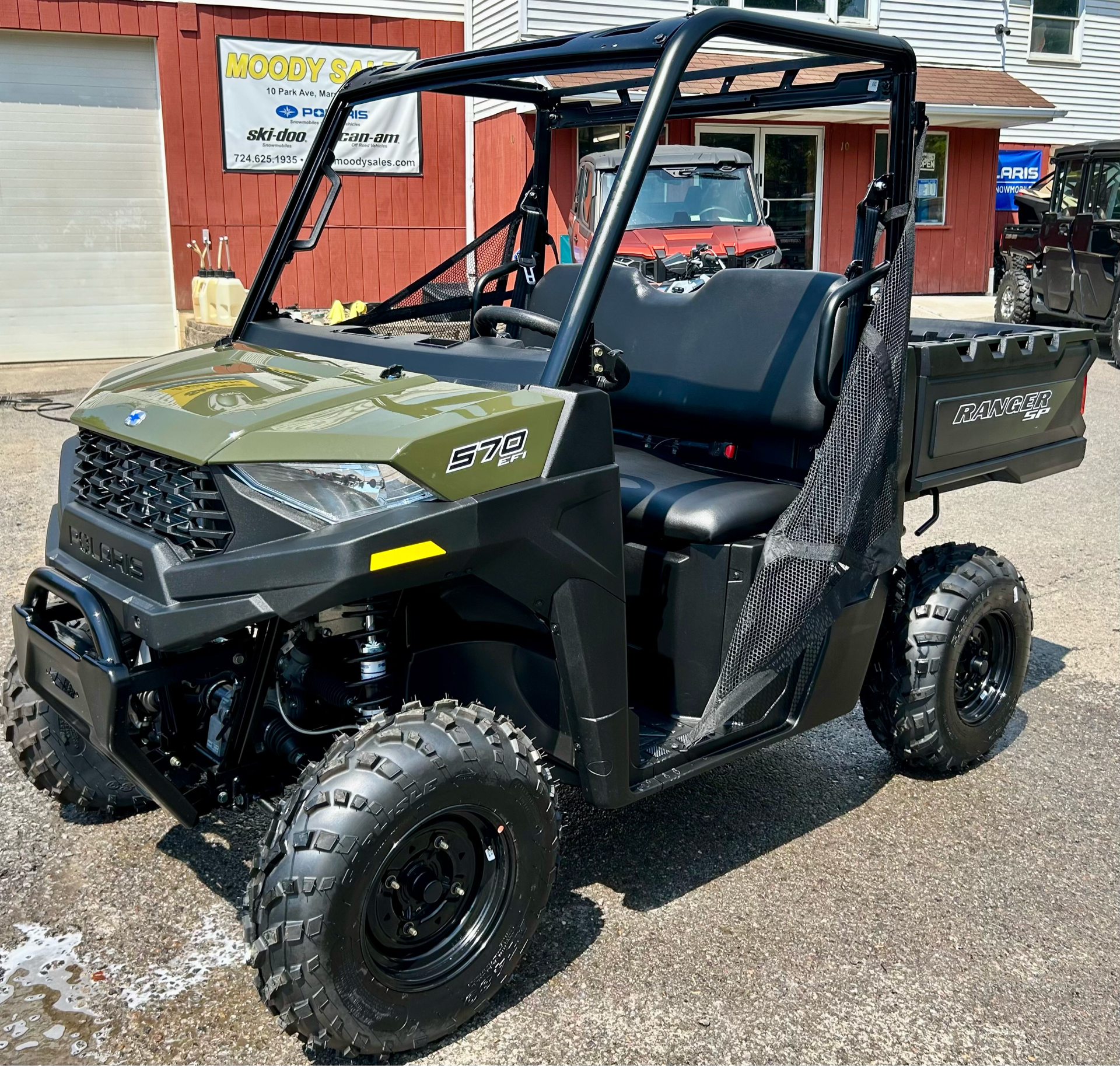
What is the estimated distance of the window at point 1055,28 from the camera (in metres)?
19.7

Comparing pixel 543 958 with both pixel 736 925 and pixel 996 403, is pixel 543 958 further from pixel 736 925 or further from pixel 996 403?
pixel 996 403

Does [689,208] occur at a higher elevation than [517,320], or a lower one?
higher

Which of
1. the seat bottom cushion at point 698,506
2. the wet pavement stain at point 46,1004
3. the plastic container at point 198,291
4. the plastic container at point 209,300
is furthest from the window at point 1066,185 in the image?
the wet pavement stain at point 46,1004

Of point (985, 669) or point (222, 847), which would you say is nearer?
point (222, 847)

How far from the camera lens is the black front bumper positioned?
7.65 feet

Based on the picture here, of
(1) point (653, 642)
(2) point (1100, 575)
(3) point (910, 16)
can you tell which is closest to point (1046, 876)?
(1) point (653, 642)

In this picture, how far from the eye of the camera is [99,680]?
2.35 m

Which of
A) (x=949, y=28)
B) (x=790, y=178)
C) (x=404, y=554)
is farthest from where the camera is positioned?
(x=949, y=28)

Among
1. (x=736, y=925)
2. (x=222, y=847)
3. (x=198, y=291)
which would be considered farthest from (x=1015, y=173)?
(x=222, y=847)

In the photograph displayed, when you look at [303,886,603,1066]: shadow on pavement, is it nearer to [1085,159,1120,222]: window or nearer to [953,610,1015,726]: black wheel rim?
[953,610,1015,726]: black wheel rim

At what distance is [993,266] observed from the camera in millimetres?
19000

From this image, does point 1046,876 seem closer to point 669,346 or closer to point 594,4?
point 669,346

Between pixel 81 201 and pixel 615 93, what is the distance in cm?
1153

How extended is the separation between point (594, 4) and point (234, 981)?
14.6m
